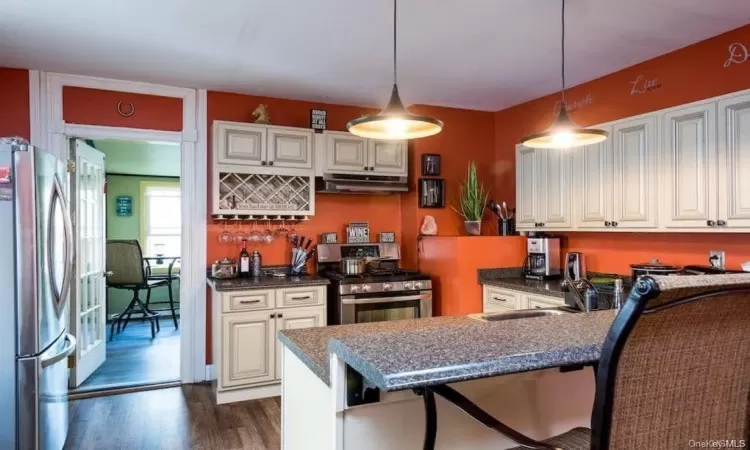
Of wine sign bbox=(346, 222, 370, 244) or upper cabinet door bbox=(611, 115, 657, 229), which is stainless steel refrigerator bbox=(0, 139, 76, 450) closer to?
wine sign bbox=(346, 222, 370, 244)

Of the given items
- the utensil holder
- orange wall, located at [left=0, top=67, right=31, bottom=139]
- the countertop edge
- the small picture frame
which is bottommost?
the countertop edge

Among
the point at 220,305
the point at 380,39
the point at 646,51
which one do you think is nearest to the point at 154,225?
the point at 220,305

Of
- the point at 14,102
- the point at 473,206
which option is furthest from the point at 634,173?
the point at 14,102

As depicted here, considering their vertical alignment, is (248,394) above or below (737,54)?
below

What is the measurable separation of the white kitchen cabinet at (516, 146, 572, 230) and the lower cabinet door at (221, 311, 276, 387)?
2245 mm

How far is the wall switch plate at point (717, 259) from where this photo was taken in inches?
108

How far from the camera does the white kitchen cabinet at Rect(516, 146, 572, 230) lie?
3.54 meters

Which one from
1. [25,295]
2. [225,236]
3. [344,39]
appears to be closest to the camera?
[25,295]

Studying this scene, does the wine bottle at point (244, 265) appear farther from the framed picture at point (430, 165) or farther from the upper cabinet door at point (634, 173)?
the upper cabinet door at point (634, 173)

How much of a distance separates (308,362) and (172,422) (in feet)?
7.37

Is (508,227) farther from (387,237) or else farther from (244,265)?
(244,265)

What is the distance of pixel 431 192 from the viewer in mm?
4219

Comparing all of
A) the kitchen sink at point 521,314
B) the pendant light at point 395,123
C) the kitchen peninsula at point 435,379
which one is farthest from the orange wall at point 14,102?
the kitchen sink at point 521,314

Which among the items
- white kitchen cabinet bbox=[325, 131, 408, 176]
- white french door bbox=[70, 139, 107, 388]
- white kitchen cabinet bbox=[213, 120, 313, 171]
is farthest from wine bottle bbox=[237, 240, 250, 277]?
white french door bbox=[70, 139, 107, 388]
